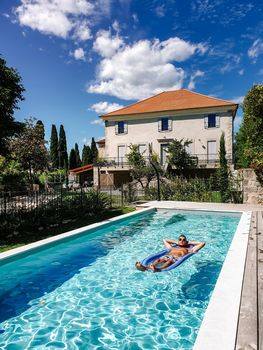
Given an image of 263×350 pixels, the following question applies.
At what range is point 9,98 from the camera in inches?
355

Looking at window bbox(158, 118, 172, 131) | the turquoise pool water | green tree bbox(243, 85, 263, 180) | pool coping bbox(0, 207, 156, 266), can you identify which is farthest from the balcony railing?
the turquoise pool water

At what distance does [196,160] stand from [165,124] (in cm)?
604

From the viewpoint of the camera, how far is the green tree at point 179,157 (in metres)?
28.0

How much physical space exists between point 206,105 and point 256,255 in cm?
2603

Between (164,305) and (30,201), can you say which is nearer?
(164,305)

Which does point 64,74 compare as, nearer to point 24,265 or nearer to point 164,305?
point 24,265

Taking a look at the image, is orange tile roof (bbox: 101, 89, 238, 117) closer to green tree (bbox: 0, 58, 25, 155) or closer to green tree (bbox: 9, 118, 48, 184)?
green tree (bbox: 9, 118, 48, 184)

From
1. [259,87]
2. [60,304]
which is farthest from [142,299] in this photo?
[259,87]

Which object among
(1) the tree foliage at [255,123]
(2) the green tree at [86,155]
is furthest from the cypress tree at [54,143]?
(1) the tree foliage at [255,123]

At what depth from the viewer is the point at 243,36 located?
15117 mm

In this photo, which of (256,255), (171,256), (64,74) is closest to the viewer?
(256,255)

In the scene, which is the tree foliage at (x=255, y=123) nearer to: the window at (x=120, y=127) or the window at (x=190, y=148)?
the window at (x=190, y=148)

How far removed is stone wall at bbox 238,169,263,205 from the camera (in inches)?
626

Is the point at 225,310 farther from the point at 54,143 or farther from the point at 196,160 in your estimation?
the point at 54,143
